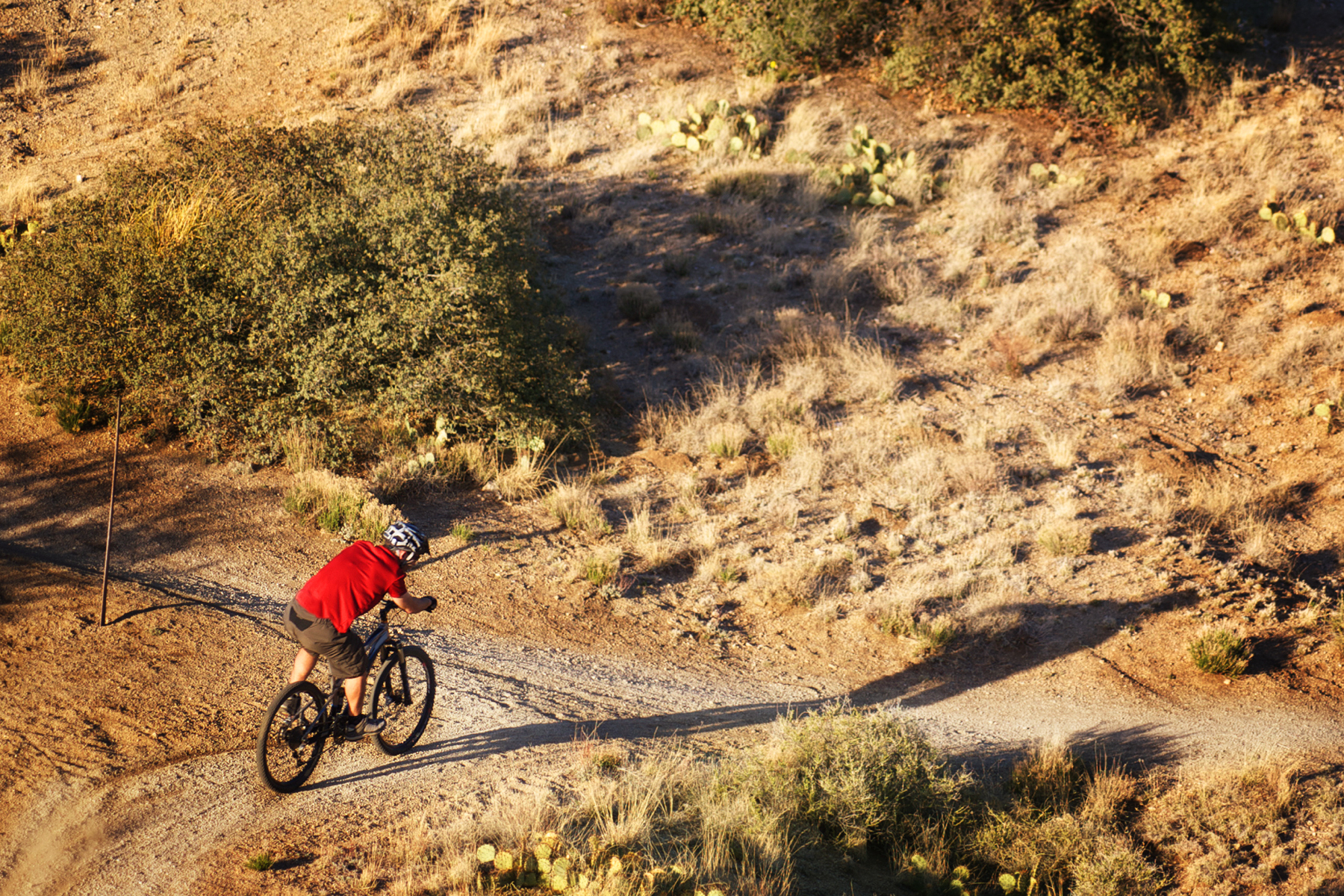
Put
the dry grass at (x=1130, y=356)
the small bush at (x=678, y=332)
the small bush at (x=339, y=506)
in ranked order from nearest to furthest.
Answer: the small bush at (x=339, y=506) → the dry grass at (x=1130, y=356) → the small bush at (x=678, y=332)

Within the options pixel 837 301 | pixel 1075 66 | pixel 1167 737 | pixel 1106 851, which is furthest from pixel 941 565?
pixel 1075 66


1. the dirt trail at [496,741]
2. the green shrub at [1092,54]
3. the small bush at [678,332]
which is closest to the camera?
the dirt trail at [496,741]

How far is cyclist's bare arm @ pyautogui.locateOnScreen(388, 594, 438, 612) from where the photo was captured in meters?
5.47

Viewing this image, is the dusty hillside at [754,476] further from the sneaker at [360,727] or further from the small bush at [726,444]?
the sneaker at [360,727]

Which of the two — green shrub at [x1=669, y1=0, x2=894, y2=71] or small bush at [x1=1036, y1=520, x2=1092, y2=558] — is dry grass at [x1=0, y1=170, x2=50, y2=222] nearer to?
green shrub at [x1=669, y1=0, x2=894, y2=71]

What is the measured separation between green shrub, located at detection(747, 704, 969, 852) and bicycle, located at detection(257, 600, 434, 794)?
7.73 ft

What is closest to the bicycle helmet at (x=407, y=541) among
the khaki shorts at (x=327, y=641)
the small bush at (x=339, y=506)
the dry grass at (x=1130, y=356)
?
the khaki shorts at (x=327, y=641)

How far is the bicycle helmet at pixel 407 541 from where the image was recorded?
5293mm

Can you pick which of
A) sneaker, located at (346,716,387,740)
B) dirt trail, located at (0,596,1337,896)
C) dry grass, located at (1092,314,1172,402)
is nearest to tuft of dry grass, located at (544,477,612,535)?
dirt trail, located at (0,596,1337,896)

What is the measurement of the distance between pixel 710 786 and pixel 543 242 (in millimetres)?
9903

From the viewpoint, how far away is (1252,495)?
10.4 meters

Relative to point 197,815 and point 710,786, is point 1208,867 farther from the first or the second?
point 197,815

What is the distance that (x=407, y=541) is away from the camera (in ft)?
17.4

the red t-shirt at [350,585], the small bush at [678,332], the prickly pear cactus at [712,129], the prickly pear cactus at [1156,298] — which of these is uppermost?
the prickly pear cactus at [712,129]
